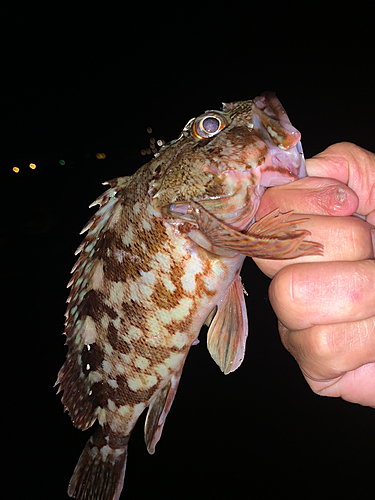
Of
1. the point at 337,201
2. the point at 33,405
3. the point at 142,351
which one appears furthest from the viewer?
the point at 33,405

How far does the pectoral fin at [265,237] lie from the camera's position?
1.47m

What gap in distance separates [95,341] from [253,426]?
504cm

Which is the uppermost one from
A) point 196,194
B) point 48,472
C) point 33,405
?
point 196,194

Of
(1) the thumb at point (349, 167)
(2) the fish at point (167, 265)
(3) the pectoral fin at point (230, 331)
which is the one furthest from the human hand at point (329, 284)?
(3) the pectoral fin at point (230, 331)

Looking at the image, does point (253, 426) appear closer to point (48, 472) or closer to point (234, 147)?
point (48, 472)

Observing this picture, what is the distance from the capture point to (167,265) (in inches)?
79.7

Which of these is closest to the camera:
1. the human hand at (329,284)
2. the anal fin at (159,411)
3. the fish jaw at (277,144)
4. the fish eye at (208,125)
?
the human hand at (329,284)

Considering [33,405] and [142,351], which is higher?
[142,351]

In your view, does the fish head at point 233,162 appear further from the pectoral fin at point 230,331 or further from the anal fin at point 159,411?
the anal fin at point 159,411

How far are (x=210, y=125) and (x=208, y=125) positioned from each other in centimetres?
1

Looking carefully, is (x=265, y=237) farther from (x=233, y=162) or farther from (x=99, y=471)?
(x=99, y=471)

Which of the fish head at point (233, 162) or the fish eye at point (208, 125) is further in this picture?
the fish eye at point (208, 125)

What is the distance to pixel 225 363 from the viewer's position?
2.26 meters

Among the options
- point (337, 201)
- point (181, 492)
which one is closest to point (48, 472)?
point (181, 492)
